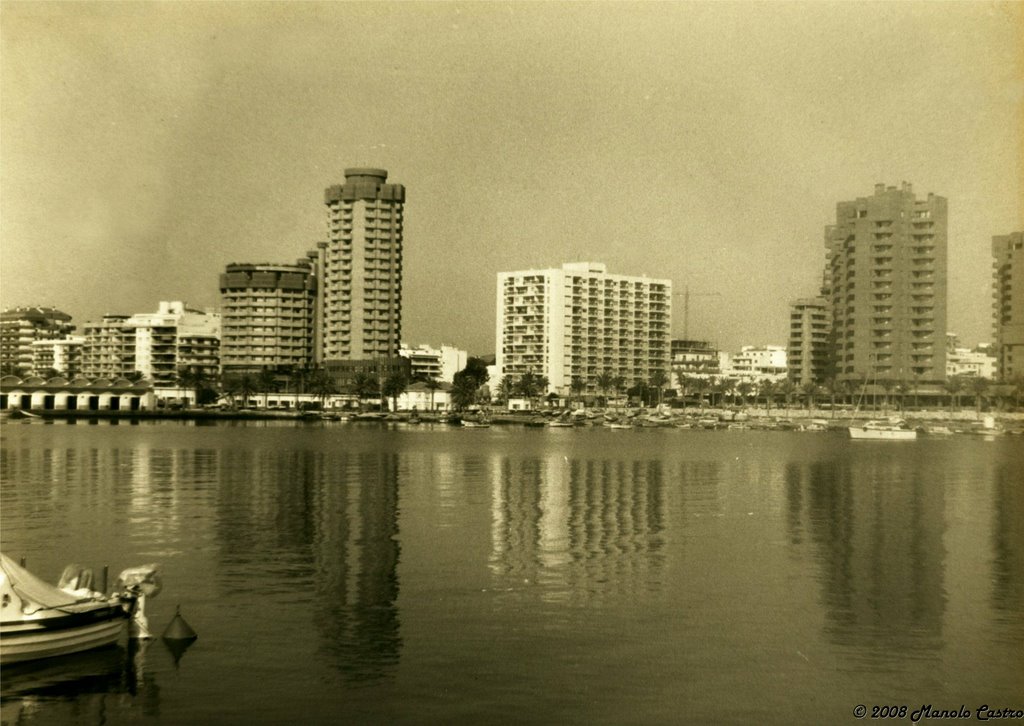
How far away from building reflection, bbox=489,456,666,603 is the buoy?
781 cm

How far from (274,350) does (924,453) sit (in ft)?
394

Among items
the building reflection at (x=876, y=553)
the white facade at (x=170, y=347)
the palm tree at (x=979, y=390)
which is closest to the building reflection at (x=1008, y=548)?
the building reflection at (x=876, y=553)

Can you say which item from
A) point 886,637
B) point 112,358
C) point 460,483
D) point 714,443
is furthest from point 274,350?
point 886,637

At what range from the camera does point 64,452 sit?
7125cm

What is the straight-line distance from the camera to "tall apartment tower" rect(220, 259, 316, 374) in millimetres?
180125

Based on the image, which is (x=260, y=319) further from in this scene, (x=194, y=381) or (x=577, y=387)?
(x=577, y=387)

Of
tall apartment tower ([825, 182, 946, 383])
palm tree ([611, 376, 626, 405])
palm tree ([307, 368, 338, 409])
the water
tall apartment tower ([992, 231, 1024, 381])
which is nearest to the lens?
the water

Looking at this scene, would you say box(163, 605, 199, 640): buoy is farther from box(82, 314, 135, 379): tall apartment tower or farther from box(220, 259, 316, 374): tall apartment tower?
box(82, 314, 135, 379): tall apartment tower

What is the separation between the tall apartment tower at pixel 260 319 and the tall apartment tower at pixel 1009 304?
356ft

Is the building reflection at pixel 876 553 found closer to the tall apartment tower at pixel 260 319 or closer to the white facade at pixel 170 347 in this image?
the tall apartment tower at pixel 260 319

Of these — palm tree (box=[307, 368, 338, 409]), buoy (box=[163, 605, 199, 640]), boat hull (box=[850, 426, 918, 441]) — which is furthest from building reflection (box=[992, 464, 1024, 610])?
palm tree (box=[307, 368, 338, 409])

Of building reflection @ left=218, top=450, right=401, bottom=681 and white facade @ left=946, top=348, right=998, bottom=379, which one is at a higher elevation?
white facade @ left=946, top=348, right=998, bottom=379

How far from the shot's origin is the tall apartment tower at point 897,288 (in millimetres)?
153500

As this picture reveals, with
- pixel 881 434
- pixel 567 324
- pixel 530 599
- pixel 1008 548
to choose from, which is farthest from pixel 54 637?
pixel 567 324
